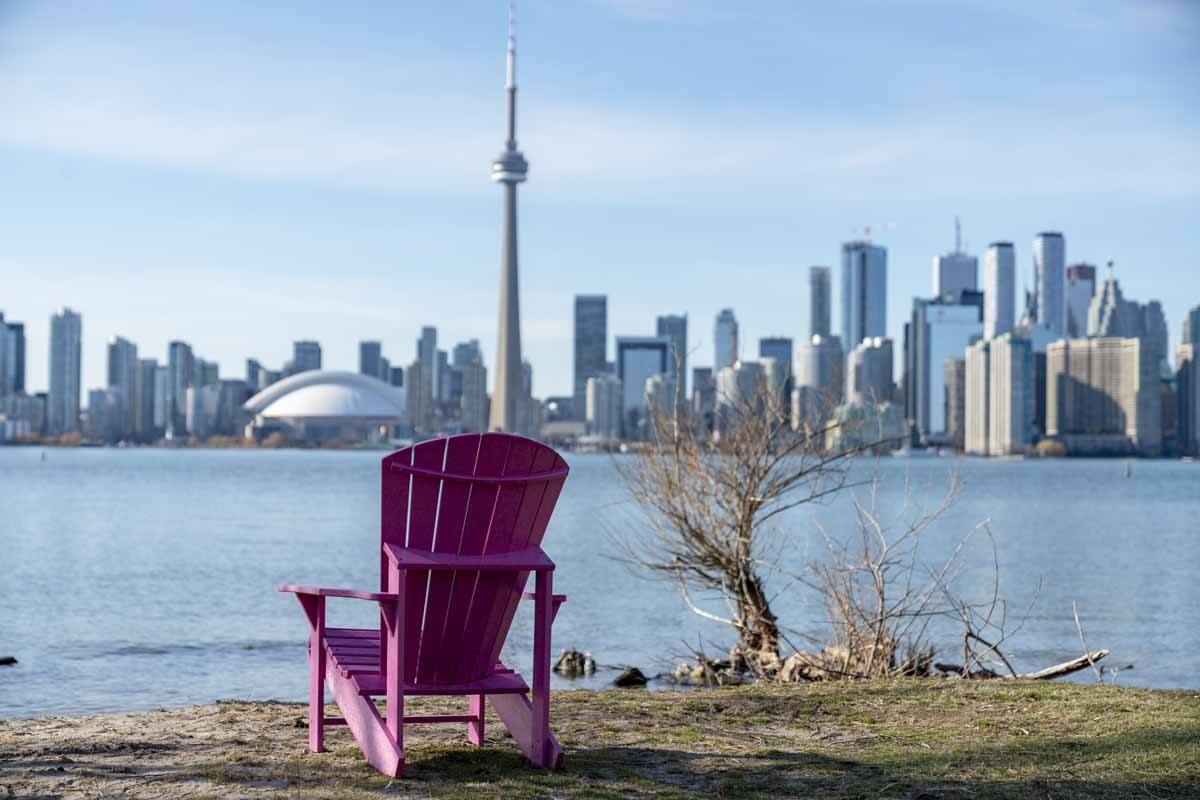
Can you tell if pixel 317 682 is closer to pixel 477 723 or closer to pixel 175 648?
pixel 477 723

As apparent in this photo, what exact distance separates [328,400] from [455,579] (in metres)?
171

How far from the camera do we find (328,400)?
173000 millimetres

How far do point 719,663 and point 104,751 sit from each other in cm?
726

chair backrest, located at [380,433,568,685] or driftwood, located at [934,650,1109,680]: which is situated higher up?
chair backrest, located at [380,433,568,685]

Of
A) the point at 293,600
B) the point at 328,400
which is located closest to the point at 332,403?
the point at 328,400

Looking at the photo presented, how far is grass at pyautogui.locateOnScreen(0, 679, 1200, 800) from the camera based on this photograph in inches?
197

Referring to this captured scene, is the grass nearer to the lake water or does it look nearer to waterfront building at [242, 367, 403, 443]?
the lake water

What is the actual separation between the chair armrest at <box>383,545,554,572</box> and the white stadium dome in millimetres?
168247

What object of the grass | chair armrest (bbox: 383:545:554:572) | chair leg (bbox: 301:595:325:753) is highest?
chair armrest (bbox: 383:545:554:572)

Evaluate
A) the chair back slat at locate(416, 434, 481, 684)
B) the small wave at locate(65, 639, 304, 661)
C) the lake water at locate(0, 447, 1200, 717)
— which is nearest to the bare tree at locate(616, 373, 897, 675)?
the lake water at locate(0, 447, 1200, 717)

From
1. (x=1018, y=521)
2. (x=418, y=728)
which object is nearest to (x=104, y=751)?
(x=418, y=728)

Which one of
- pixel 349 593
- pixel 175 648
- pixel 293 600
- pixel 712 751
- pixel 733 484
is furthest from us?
pixel 293 600

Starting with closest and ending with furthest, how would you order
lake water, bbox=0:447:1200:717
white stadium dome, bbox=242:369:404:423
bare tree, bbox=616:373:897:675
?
bare tree, bbox=616:373:897:675, lake water, bbox=0:447:1200:717, white stadium dome, bbox=242:369:404:423

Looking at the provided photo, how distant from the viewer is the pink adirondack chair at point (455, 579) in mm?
5105
